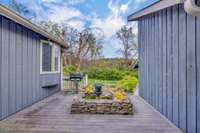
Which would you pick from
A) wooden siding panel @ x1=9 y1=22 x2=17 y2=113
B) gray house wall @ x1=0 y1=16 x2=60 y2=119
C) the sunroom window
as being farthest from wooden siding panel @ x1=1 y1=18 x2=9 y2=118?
the sunroom window

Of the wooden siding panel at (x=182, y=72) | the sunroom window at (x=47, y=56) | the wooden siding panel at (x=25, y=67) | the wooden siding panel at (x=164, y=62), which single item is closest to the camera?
the wooden siding panel at (x=182, y=72)

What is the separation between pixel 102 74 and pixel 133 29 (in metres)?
4.22

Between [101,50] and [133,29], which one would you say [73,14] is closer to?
[101,50]

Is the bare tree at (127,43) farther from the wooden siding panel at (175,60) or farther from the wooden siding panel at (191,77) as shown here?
the wooden siding panel at (191,77)

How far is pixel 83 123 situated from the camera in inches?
228

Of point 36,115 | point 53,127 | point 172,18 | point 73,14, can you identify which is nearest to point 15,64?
point 36,115

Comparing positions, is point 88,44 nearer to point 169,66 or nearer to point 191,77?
point 169,66

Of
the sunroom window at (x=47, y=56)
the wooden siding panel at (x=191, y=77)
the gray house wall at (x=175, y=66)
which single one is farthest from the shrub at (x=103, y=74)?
the wooden siding panel at (x=191, y=77)

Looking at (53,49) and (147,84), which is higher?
(53,49)

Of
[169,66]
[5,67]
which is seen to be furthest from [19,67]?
[169,66]

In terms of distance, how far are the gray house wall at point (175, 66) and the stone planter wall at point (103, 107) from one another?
0.93 metres

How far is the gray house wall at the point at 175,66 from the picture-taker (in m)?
4.57

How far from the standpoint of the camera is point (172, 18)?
595cm

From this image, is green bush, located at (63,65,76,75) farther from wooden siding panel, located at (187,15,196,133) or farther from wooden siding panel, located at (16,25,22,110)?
wooden siding panel, located at (187,15,196,133)
